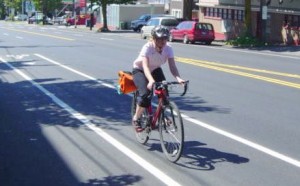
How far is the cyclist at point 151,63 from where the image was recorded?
7.46m

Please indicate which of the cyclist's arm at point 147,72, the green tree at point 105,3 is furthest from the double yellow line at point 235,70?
the green tree at point 105,3

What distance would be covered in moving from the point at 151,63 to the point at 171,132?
39.5 inches

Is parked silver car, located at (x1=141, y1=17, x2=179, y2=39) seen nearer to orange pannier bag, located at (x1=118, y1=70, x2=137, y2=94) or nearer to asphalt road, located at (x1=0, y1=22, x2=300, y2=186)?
asphalt road, located at (x1=0, y1=22, x2=300, y2=186)

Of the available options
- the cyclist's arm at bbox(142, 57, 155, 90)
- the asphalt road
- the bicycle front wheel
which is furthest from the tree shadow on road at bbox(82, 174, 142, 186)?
the cyclist's arm at bbox(142, 57, 155, 90)

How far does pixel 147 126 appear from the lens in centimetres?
800

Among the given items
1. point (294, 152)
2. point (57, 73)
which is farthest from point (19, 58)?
point (294, 152)

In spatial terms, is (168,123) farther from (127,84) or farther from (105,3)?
(105,3)

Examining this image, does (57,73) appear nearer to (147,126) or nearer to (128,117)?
(128,117)

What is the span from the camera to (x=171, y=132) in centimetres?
739

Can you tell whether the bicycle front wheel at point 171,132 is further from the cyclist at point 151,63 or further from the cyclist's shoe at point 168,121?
the cyclist at point 151,63

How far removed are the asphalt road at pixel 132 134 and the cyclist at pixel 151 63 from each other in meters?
0.82

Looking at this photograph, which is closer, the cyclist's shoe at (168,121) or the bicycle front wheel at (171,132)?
the bicycle front wheel at (171,132)

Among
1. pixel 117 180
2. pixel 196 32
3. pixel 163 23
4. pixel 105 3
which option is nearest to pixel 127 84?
pixel 117 180

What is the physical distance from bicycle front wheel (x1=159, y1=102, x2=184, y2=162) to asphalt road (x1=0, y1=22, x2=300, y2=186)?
0.46ft
